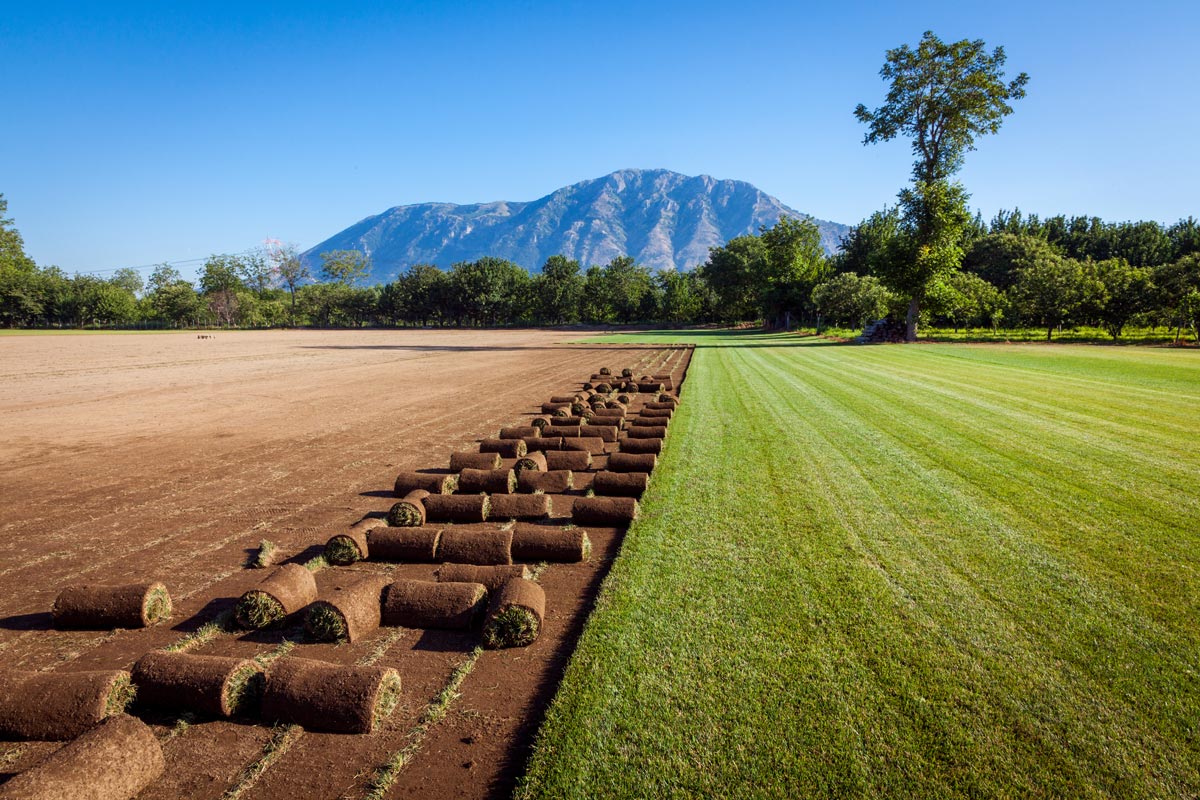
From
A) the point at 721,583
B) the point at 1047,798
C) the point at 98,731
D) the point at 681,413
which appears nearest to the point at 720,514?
the point at 721,583

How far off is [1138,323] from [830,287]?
29165 millimetres

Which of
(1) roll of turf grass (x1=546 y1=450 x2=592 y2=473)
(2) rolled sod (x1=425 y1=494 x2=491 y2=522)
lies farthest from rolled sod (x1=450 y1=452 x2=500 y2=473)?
(2) rolled sod (x1=425 y1=494 x2=491 y2=522)

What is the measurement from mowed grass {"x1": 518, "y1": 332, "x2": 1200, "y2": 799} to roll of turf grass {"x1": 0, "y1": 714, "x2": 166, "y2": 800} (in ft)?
9.35

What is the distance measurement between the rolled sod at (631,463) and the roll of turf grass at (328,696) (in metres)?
7.16

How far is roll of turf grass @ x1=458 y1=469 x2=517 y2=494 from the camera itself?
10.6 meters

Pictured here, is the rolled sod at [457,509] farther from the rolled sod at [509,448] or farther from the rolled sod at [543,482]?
the rolled sod at [509,448]

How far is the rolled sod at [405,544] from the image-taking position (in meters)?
8.14

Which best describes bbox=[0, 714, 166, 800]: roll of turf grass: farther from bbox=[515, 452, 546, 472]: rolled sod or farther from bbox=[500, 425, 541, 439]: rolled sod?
bbox=[500, 425, 541, 439]: rolled sod

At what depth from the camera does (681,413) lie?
1894cm

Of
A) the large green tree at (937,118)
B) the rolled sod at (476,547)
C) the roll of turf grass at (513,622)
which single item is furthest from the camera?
the large green tree at (937,118)

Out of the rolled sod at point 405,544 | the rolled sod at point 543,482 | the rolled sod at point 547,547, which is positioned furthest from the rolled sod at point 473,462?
the rolled sod at point 547,547

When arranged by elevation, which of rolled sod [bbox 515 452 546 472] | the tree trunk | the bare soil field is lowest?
the bare soil field

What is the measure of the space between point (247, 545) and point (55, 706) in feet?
13.8

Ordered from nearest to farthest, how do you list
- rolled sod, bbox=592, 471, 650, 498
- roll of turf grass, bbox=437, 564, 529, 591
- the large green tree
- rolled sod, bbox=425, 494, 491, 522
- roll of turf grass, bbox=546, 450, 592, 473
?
roll of turf grass, bbox=437, 564, 529, 591 < rolled sod, bbox=425, 494, 491, 522 < rolled sod, bbox=592, 471, 650, 498 < roll of turf grass, bbox=546, 450, 592, 473 < the large green tree
